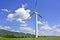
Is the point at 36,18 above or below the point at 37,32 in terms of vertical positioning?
above

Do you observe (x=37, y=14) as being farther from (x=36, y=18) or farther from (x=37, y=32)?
(x=37, y=32)

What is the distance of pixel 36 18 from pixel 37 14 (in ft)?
5.95

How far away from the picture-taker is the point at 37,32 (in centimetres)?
5334

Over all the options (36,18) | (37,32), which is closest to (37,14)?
(36,18)

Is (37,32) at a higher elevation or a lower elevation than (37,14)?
lower

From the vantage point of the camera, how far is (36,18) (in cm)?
5312

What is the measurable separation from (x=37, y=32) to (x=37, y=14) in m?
5.53

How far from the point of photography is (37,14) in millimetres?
54406

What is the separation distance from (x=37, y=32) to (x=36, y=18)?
421 centimetres
